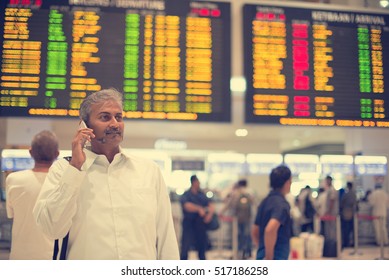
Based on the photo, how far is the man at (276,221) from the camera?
2709 mm

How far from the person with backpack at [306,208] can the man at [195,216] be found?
3242 mm

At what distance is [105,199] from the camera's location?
1865 mm

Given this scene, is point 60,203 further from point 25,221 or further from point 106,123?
point 25,221

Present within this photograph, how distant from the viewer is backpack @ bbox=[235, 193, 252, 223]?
709 cm

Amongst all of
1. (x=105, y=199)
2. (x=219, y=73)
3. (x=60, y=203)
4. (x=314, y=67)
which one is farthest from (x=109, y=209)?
(x=314, y=67)

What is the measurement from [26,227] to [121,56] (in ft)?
4.15

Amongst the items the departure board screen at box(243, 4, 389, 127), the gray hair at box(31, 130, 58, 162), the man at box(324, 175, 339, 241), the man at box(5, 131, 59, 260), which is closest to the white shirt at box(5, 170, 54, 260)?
the man at box(5, 131, 59, 260)

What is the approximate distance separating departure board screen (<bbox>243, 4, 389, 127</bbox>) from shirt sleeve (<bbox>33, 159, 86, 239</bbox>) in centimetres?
153

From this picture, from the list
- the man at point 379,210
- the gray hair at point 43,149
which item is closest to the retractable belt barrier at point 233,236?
the man at point 379,210

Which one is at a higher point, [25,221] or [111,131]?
[111,131]
